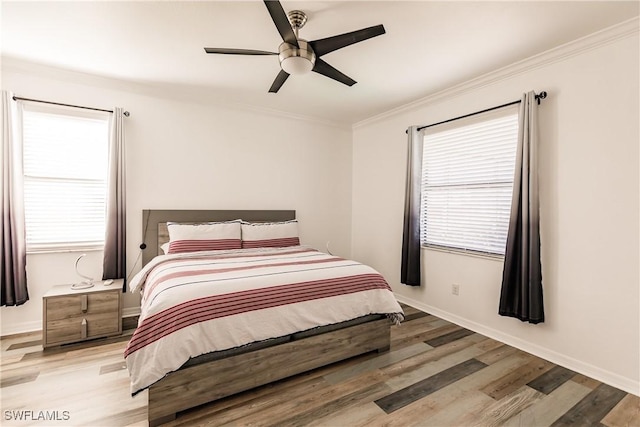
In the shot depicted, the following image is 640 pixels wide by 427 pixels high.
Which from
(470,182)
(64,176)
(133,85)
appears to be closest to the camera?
(64,176)

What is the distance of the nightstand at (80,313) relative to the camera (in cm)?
256

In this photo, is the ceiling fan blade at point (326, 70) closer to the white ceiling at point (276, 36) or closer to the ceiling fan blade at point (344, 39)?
the ceiling fan blade at point (344, 39)

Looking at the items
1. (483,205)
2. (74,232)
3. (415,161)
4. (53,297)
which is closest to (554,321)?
(483,205)

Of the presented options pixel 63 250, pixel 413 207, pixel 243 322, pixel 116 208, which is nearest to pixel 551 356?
pixel 413 207

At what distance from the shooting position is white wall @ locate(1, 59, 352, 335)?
2973mm

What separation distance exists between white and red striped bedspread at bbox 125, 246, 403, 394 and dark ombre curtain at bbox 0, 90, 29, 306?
1067 mm

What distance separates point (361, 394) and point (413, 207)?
7.31ft

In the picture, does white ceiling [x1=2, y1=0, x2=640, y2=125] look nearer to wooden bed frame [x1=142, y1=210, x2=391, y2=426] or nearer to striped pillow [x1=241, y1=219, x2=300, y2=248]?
striped pillow [x1=241, y1=219, x2=300, y2=248]

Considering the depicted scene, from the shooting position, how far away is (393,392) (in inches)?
80.7

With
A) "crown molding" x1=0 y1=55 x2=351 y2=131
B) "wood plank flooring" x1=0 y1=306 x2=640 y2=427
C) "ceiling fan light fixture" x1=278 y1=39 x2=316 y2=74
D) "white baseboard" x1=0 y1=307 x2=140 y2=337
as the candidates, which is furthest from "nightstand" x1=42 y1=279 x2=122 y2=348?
"ceiling fan light fixture" x1=278 y1=39 x2=316 y2=74

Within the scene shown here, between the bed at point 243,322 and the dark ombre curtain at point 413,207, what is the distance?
1.20m

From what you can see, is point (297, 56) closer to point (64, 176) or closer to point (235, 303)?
point (235, 303)

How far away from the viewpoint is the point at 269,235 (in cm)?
364

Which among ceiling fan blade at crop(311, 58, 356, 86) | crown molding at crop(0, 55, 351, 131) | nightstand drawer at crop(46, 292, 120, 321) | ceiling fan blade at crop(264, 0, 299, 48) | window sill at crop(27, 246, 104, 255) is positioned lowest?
nightstand drawer at crop(46, 292, 120, 321)
